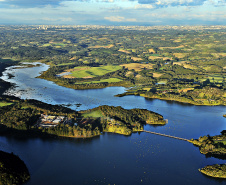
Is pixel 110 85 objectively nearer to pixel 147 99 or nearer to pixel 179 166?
pixel 147 99

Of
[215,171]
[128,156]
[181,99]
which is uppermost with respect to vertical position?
[181,99]

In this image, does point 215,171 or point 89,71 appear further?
point 89,71

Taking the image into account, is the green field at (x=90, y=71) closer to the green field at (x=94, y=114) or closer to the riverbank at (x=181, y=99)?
the riverbank at (x=181, y=99)

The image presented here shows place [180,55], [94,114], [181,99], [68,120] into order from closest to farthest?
1. [68,120]
2. [94,114]
3. [181,99]
4. [180,55]

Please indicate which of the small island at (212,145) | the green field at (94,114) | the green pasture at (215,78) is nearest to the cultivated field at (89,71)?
the green pasture at (215,78)

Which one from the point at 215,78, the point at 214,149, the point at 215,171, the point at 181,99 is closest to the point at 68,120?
the point at 214,149

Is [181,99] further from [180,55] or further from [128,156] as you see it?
[180,55]

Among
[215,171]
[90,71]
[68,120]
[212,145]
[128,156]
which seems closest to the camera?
[215,171]
